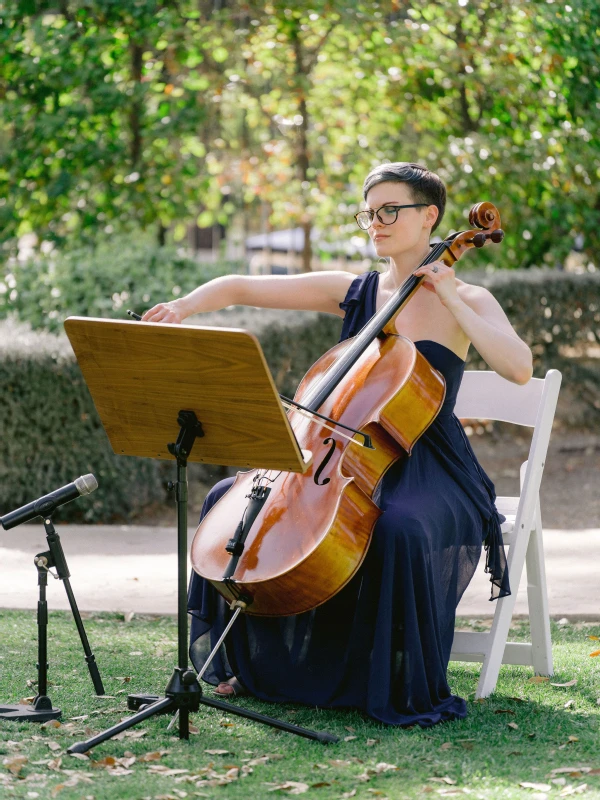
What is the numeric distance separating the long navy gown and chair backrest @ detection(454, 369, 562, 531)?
13cm

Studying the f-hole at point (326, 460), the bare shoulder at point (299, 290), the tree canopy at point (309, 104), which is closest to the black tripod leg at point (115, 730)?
the f-hole at point (326, 460)

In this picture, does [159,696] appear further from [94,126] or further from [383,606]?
[94,126]

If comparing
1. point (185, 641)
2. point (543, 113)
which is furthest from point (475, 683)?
point (543, 113)

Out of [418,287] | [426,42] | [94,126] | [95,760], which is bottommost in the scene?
[95,760]

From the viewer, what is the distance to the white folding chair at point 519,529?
3656 mm

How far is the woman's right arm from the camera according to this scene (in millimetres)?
3877

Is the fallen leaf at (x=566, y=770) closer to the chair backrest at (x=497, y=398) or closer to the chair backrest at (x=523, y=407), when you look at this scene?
the chair backrest at (x=523, y=407)

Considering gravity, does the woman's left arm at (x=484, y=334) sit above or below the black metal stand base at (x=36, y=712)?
above

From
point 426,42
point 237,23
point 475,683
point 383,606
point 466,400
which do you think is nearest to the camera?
point 383,606

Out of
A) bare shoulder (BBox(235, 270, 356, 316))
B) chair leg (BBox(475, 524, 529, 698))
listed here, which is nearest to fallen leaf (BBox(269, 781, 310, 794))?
chair leg (BBox(475, 524, 529, 698))

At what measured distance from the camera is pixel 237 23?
9172mm

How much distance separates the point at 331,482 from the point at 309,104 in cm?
680

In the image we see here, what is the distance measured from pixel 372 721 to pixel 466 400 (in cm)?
126

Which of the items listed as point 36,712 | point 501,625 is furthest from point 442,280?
point 36,712
